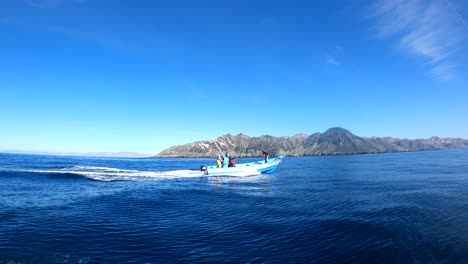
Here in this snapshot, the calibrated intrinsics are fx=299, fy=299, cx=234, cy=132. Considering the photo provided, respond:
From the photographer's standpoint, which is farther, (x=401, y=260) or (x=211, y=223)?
(x=211, y=223)

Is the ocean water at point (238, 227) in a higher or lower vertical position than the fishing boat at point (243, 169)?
lower

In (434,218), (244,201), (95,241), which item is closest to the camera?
(95,241)

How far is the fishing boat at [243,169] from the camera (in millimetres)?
51031

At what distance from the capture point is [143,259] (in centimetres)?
1255

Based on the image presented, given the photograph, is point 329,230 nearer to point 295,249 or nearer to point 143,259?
point 295,249

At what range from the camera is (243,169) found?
176 ft

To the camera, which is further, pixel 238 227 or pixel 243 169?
pixel 243 169

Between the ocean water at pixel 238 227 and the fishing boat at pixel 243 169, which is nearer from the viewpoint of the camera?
the ocean water at pixel 238 227

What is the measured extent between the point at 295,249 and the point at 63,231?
1263 centimetres

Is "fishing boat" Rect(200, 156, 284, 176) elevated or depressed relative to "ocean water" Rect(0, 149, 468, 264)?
elevated

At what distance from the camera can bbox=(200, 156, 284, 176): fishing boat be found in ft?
167

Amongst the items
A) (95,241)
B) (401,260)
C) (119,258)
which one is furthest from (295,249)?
(95,241)

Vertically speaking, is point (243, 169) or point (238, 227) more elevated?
point (243, 169)

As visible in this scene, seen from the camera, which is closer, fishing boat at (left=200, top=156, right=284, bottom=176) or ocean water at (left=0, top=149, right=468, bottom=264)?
ocean water at (left=0, top=149, right=468, bottom=264)
